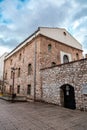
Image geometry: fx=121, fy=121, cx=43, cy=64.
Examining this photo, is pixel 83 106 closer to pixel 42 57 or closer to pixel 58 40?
pixel 42 57

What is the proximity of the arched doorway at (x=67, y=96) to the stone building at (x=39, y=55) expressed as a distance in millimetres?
2623

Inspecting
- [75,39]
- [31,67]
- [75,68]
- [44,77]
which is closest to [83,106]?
[75,68]

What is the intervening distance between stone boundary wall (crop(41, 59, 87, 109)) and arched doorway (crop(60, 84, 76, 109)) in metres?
0.31

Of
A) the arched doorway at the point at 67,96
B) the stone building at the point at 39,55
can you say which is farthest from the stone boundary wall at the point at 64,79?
the stone building at the point at 39,55

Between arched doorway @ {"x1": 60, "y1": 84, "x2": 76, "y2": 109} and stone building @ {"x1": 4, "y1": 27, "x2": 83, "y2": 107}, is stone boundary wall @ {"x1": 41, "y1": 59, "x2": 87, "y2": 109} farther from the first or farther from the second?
stone building @ {"x1": 4, "y1": 27, "x2": 83, "y2": 107}

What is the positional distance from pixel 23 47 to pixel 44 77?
684 centimetres

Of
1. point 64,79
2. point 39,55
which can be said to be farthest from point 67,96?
point 39,55

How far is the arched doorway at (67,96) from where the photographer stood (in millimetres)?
9117

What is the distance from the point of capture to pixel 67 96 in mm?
9594

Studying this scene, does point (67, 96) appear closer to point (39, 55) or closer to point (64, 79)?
point (64, 79)

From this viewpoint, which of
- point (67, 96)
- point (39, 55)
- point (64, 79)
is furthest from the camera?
point (39, 55)

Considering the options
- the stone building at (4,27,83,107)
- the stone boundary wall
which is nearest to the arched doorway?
the stone boundary wall

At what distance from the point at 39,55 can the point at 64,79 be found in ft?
15.5

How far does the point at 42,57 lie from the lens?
13062 mm
